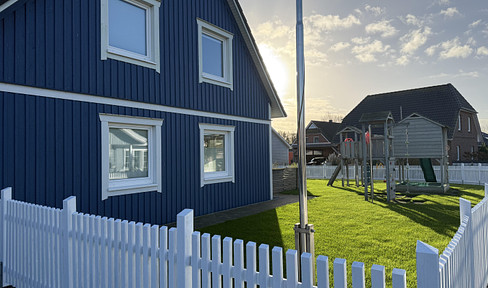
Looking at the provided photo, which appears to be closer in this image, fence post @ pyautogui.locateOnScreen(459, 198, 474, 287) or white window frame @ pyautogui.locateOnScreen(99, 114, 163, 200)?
fence post @ pyautogui.locateOnScreen(459, 198, 474, 287)

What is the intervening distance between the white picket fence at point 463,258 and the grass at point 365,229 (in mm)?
894

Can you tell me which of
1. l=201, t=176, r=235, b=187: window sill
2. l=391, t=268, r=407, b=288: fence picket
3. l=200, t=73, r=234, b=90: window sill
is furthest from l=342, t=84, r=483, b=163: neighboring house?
l=391, t=268, r=407, b=288: fence picket

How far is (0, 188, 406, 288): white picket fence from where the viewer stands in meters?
2.20

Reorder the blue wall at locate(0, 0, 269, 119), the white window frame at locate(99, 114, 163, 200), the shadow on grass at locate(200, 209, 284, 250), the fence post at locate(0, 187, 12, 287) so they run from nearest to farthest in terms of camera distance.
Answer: the fence post at locate(0, 187, 12, 287), the blue wall at locate(0, 0, 269, 119), the shadow on grass at locate(200, 209, 284, 250), the white window frame at locate(99, 114, 163, 200)

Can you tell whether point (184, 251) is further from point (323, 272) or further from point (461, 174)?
point (461, 174)

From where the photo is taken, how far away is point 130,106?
748cm

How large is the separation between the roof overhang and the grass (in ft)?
13.9

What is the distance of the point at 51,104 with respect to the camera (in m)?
6.12

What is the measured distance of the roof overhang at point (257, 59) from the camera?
10677 millimetres

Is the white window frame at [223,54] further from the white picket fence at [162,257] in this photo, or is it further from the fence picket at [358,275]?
the fence picket at [358,275]

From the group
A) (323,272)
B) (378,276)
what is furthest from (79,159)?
(378,276)

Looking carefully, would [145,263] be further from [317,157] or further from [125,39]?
[317,157]

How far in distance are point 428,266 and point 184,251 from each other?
74.8 inches

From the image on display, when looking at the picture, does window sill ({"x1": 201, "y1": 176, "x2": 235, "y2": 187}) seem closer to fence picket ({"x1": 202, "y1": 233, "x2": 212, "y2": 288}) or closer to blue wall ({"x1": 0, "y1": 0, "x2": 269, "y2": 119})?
blue wall ({"x1": 0, "y1": 0, "x2": 269, "y2": 119})
